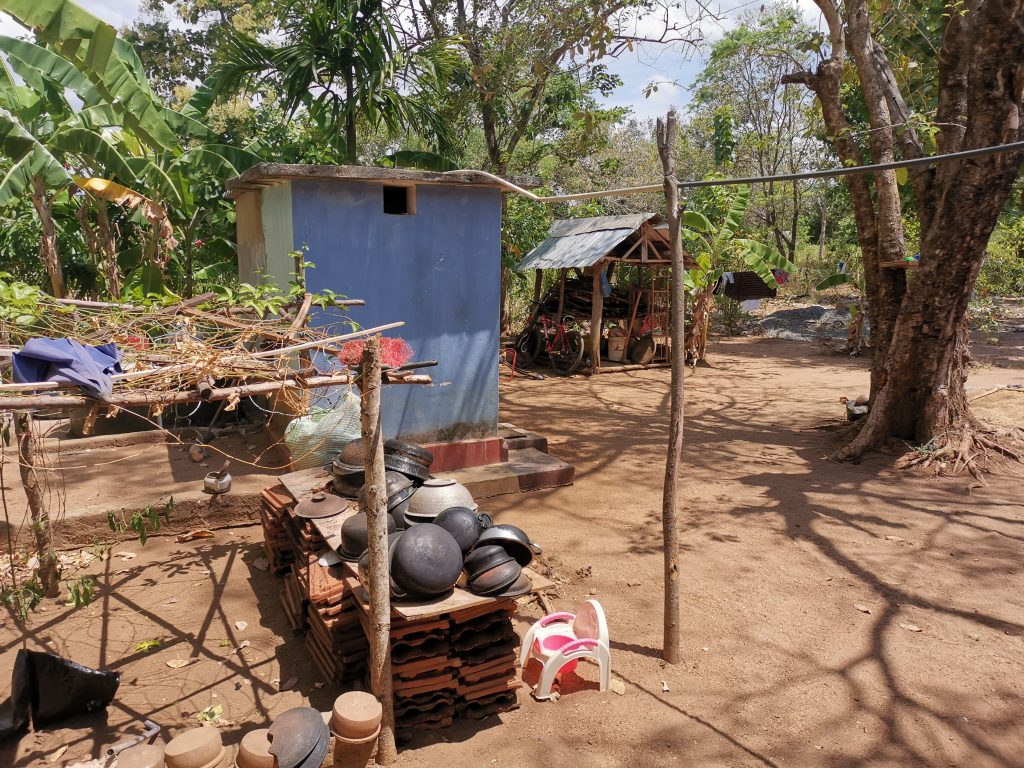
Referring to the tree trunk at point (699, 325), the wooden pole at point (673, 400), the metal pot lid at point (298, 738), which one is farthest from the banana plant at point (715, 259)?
the metal pot lid at point (298, 738)

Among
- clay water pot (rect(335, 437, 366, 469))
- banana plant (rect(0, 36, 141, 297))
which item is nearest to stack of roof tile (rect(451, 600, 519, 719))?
clay water pot (rect(335, 437, 366, 469))

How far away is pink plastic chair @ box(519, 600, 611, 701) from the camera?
4.03 metres

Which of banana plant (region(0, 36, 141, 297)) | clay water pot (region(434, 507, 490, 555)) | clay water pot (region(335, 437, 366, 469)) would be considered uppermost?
banana plant (region(0, 36, 141, 297))

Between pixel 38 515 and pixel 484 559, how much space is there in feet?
11.5

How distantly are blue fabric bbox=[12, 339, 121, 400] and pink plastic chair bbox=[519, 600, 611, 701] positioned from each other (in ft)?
9.21

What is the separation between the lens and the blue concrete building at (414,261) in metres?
6.67

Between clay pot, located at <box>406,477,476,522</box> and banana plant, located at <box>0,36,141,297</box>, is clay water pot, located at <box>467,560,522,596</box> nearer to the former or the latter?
clay pot, located at <box>406,477,476,522</box>

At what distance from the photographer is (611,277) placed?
52.8 feet

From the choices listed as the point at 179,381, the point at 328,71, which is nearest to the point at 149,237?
the point at 328,71

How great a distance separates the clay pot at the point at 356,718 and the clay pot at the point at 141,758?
2.52 ft

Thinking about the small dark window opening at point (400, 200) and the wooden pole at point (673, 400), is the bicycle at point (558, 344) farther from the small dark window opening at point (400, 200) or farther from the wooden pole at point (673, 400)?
the wooden pole at point (673, 400)

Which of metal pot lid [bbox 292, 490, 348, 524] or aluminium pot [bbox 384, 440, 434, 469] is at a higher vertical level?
aluminium pot [bbox 384, 440, 434, 469]

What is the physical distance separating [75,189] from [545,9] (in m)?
8.51

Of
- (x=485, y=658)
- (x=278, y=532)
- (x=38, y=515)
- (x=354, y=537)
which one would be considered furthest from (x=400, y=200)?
(x=485, y=658)
